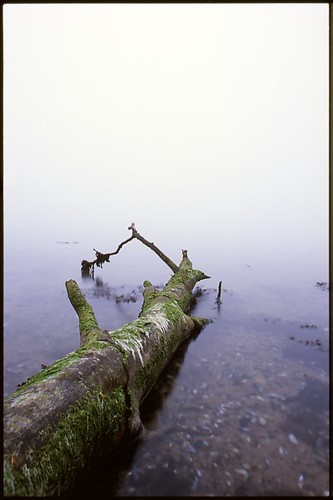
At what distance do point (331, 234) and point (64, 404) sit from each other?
3.88m

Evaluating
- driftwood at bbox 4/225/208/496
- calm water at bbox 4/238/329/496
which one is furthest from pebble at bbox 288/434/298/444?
driftwood at bbox 4/225/208/496

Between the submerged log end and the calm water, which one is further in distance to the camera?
the submerged log end

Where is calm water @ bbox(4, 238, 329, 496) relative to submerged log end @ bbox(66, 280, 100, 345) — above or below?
below

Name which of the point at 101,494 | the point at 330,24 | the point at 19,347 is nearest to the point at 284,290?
the point at 19,347

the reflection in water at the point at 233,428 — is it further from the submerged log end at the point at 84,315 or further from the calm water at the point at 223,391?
the submerged log end at the point at 84,315

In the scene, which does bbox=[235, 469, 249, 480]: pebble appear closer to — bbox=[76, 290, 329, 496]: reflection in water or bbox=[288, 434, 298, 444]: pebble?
bbox=[76, 290, 329, 496]: reflection in water

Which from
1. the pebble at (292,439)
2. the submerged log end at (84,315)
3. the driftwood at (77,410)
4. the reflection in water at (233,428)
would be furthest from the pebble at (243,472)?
the submerged log end at (84,315)

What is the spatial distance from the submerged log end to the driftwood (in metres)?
0.06

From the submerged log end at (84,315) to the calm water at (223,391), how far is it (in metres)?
1.50

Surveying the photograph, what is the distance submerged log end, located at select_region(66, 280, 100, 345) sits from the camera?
22.6 ft

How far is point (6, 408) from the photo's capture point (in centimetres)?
372

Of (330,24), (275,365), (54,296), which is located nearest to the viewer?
(330,24)

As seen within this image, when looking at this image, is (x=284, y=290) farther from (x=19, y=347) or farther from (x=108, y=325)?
(x=19, y=347)

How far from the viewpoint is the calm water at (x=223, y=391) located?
445cm
